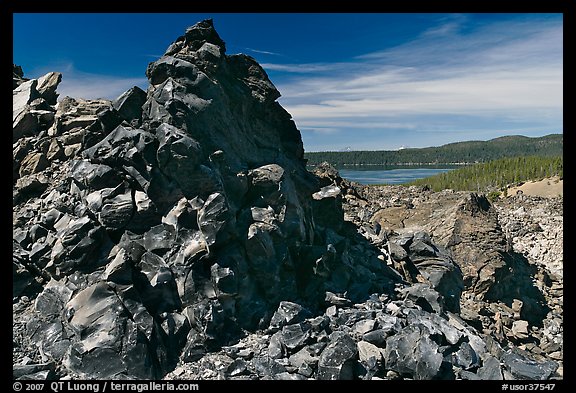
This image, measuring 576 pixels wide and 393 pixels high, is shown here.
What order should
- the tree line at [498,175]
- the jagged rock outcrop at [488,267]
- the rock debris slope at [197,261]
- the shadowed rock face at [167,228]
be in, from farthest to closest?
the tree line at [498,175] → the jagged rock outcrop at [488,267] → the shadowed rock face at [167,228] → the rock debris slope at [197,261]

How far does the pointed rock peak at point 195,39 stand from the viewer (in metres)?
24.3

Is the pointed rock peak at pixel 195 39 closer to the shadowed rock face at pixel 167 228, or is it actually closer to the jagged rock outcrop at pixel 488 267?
the shadowed rock face at pixel 167 228

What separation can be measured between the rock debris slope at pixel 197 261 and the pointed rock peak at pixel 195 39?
10 cm

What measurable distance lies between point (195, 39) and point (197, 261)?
15.4 m

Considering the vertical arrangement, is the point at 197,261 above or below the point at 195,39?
below

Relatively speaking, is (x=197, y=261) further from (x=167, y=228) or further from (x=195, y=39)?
(x=195, y=39)

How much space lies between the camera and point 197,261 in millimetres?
18625

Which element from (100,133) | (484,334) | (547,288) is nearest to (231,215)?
(100,133)

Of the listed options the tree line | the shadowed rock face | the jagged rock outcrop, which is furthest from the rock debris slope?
the tree line

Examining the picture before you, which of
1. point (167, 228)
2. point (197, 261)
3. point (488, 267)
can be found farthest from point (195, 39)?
point (488, 267)

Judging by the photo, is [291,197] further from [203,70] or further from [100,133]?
[100,133]

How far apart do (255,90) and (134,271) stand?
15.2 m

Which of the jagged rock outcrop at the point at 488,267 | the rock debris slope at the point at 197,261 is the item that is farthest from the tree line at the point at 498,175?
the rock debris slope at the point at 197,261

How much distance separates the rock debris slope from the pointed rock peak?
0.10m
